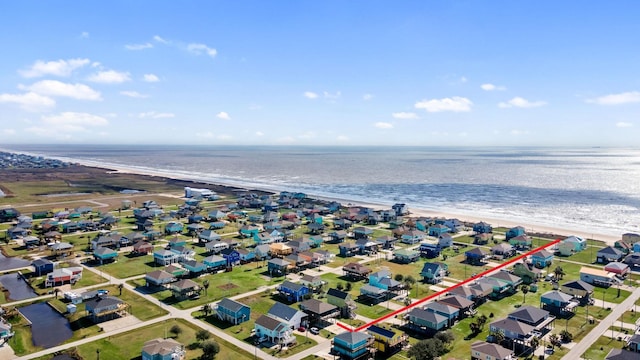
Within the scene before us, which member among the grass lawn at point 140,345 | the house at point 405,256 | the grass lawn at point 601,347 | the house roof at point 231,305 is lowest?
the grass lawn at point 601,347

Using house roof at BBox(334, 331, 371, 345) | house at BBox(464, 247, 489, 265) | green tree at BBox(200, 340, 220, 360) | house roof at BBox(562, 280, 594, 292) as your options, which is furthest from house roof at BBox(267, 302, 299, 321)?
house at BBox(464, 247, 489, 265)

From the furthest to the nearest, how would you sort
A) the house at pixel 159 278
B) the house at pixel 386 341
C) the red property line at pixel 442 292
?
the house at pixel 159 278 → the red property line at pixel 442 292 → the house at pixel 386 341

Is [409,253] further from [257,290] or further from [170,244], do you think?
[170,244]

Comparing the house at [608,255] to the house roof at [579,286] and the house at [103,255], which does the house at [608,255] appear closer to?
the house roof at [579,286]

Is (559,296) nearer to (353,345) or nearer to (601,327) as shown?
(601,327)

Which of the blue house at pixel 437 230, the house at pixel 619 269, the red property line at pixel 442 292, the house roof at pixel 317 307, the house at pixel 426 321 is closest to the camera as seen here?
the house at pixel 426 321

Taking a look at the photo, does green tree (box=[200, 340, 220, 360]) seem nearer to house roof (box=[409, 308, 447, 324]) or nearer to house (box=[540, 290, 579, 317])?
house roof (box=[409, 308, 447, 324])

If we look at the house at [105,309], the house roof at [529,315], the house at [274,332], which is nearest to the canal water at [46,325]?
the house at [105,309]

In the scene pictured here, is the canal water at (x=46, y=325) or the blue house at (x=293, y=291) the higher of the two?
the blue house at (x=293, y=291)

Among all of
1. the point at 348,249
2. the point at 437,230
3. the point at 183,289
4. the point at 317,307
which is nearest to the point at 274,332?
the point at 317,307
